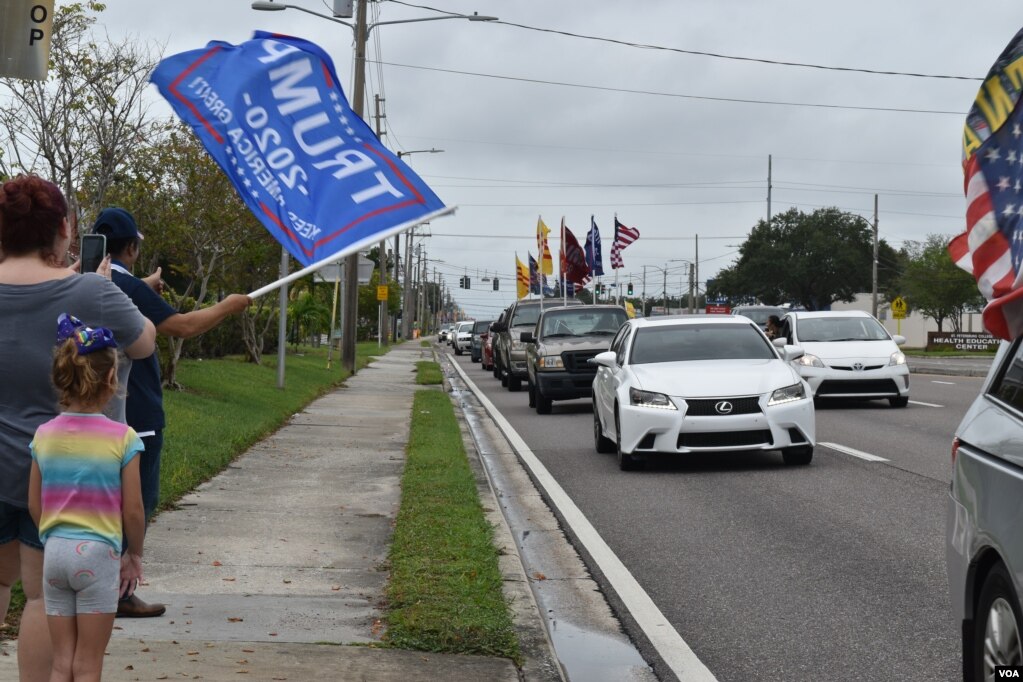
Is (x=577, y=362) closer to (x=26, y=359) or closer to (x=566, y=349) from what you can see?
(x=566, y=349)

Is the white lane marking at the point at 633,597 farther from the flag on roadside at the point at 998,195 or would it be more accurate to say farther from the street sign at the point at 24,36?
the street sign at the point at 24,36

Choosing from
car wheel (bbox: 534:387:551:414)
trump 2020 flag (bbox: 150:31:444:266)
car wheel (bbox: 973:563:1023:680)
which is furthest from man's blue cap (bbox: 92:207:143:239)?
car wheel (bbox: 534:387:551:414)

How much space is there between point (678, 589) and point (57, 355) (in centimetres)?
450

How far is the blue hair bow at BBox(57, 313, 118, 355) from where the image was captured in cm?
423

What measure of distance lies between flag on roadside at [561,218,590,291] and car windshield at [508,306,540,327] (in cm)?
1198

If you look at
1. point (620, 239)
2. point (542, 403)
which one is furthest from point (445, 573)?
point (620, 239)

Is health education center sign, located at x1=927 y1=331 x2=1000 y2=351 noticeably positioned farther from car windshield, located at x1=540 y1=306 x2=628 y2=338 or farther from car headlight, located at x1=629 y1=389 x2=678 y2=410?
car headlight, located at x1=629 y1=389 x2=678 y2=410

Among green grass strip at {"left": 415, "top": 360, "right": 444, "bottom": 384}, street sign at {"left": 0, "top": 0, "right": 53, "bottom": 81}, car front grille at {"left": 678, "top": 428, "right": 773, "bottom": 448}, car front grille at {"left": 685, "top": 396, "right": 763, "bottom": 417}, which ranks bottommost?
green grass strip at {"left": 415, "top": 360, "right": 444, "bottom": 384}

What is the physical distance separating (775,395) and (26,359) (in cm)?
971

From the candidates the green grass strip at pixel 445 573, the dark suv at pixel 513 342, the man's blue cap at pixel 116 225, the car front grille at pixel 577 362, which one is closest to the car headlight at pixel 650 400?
the green grass strip at pixel 445 573

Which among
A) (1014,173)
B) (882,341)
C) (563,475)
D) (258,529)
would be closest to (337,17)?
(882,341)

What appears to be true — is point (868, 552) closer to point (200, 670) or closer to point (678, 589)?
point (678, 589)

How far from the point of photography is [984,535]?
4.42 meters

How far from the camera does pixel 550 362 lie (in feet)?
73.2
